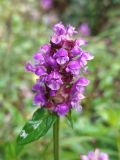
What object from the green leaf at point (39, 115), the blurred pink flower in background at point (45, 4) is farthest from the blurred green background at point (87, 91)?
the green leaf at point (39, 115)

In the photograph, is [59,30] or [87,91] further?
[87,91]

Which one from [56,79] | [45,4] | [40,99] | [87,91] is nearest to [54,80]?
[56,79]

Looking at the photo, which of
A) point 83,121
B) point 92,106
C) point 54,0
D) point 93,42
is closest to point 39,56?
point 83,121

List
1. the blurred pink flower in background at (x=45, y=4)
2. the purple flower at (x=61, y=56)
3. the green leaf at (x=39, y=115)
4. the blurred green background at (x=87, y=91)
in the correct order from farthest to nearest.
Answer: the blurred pink flower in background at (x=45, y=4) → the blurred green background at (x=87, y=91) → the green leaf at (x=39, y=115) → the purple flower at (x=61, y=56)

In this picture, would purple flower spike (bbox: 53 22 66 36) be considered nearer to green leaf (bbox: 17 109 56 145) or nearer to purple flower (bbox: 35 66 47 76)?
purple flower (bbox: 35 66 47 76)

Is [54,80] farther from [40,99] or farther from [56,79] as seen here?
[40,99]

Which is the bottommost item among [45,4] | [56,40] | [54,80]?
[54,80]

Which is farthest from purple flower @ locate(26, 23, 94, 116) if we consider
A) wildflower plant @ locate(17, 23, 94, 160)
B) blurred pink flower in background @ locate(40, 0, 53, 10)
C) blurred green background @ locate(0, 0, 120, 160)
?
blurred pink flower in background @ locate(40, 0, 53, 10)

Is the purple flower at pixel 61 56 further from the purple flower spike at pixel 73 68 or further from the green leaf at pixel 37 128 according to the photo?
the green leaf at pixel 37 128
